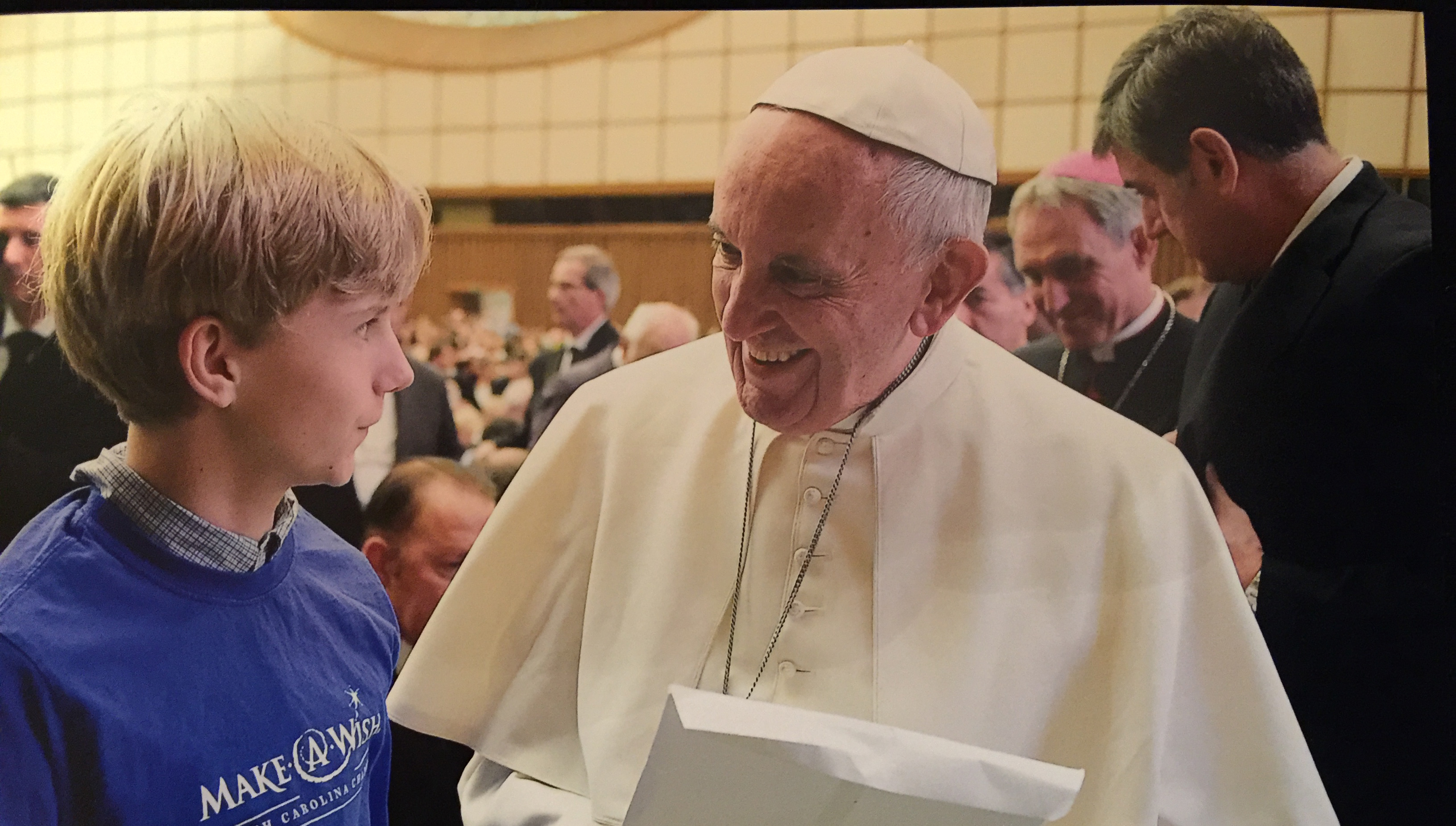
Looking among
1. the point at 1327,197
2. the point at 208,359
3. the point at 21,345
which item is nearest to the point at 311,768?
the point at 208,359

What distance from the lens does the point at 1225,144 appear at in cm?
174

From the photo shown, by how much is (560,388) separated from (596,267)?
19 cm

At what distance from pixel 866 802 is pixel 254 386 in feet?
3.26

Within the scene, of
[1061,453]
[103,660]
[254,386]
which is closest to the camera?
[103,660]

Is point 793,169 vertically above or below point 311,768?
above

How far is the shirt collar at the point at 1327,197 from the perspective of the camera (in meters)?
1.72

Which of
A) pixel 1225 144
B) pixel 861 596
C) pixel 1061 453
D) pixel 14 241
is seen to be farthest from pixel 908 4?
pixel 14 241

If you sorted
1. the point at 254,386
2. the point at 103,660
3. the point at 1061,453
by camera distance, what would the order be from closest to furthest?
1. the point at 103,660
2. the point at 254,386
3. the point at 1061,453

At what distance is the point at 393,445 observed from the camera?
169 cm

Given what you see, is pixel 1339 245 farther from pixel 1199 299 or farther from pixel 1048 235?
pixel 1048 235

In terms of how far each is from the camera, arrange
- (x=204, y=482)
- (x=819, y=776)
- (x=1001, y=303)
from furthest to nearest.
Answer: (x=1001, y=303)
(x=204, y=482)
(x=819, y=776)

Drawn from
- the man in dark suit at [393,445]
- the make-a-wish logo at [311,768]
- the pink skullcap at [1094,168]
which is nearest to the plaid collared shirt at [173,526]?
the man in dark suit at [393,445]

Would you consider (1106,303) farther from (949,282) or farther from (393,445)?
(393,445)

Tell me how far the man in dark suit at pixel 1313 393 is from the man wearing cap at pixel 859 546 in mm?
101
